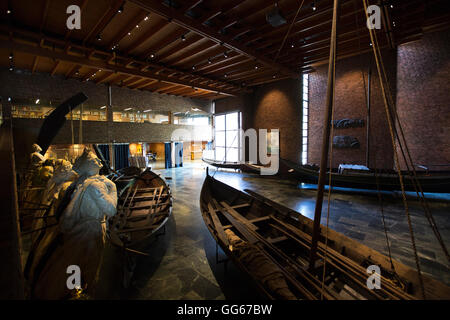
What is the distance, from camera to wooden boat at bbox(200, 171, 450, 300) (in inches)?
78.0

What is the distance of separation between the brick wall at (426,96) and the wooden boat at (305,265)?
23.1ft

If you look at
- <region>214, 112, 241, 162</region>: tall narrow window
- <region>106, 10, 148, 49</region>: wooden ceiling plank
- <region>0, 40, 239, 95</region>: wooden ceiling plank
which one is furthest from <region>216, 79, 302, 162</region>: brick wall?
<region>106, 10, 148, 49</region>: wooden ceiling plank

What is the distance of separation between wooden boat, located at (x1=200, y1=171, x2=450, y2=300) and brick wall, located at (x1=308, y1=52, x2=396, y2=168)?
6.29m

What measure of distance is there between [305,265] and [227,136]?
38.4 ft

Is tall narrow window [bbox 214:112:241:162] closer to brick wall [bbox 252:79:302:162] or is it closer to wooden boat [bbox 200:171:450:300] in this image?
brick wall [bbox 252:79:302:162]

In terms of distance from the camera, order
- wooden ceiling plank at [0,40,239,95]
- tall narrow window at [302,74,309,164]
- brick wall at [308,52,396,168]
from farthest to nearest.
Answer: tall narrow window at [302,74,309,164], brick wall at [308,52,396,168], wooden ceiling plank at [0,40,239,95]

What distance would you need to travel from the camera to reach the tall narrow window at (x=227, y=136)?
42.8ft

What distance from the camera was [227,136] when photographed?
13.9 metres

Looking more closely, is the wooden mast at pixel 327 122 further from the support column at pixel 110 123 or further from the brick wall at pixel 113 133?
the support column at pixel 110 123

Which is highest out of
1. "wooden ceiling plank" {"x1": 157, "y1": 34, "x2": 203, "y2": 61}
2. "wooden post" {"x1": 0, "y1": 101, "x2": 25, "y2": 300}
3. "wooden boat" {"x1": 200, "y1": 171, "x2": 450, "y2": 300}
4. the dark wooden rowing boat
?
"wooden ceiling plank" {"x1": 157, "y1": 34, "x2": 203, "y2": 61}

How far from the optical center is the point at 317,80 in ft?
30.5

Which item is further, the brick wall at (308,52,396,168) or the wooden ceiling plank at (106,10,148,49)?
the brick wall at (308,52,396,168)

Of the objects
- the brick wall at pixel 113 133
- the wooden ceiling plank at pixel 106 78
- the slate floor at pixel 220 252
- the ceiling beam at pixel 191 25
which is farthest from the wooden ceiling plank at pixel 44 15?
the slate floor at pixel 220 252
